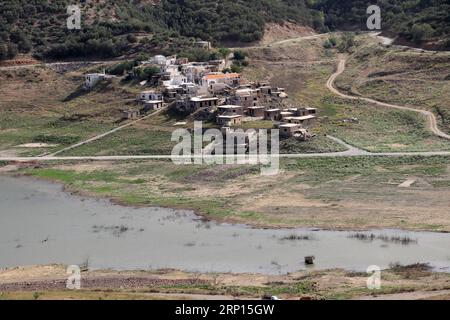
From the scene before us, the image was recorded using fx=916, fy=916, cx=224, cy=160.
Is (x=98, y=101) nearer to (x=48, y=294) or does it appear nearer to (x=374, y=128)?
(x=374, y=128)

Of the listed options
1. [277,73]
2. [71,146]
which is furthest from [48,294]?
[277,73]

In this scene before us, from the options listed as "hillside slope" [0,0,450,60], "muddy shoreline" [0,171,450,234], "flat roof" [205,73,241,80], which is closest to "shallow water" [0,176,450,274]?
"muddy shoreline" [0,171,450,234]

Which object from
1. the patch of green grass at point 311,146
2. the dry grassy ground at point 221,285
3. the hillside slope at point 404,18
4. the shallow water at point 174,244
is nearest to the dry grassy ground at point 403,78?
the hillside slope at point 404,18

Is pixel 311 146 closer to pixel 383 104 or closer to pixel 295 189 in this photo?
pixel 295 189

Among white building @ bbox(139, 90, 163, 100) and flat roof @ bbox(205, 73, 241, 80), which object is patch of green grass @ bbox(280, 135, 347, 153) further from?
white building @ bbox(139, 90, 163, 100)

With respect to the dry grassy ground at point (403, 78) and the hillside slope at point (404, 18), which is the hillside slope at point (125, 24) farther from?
the dry grassy ground at point (403, 78)

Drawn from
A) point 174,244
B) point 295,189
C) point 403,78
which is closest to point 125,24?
point 403,78

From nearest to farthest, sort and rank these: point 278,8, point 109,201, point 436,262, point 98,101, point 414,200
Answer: point 436,262
point 414,200
point 109,201
point 98,101
point 278,8
